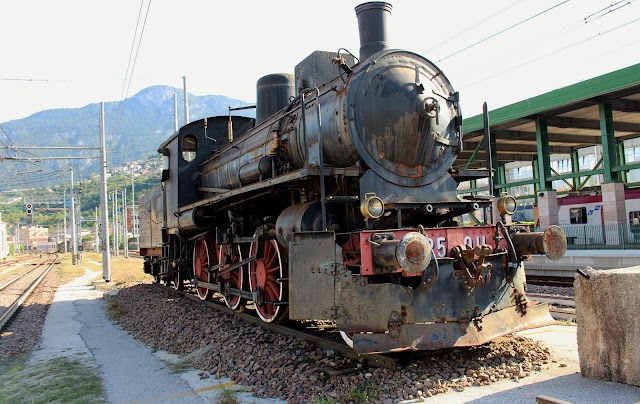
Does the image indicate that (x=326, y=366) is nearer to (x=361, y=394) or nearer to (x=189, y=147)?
(x=361, y=394)

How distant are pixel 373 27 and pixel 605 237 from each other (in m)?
16.8

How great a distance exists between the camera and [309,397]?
461cm

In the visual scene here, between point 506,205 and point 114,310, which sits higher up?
point 506,205

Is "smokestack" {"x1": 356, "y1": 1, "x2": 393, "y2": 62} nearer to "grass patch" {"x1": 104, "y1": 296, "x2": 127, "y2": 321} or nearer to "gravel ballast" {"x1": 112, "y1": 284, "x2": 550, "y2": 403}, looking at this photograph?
"gravel ballast" {"x1": 112, "y1": 284, "x2": 550, "y2": 403}

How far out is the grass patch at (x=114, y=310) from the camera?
10695 mm

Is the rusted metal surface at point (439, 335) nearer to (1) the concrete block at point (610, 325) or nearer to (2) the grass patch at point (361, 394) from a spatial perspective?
(2) the grass patch at point (361, 394)

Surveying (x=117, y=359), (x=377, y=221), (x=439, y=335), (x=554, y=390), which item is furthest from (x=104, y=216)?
(x=554, y=390)

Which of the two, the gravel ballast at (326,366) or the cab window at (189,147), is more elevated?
the cab window at (189,147)

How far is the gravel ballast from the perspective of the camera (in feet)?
15.2

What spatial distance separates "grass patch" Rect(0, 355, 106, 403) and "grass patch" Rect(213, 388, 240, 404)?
122 centimetres

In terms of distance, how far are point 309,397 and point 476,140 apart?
22969 millimetres

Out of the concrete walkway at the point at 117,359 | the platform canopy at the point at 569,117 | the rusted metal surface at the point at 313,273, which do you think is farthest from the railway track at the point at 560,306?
the platform canopy at the point at 569,117

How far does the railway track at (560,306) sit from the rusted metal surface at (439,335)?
256 centimetres

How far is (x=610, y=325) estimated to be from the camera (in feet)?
14.9
